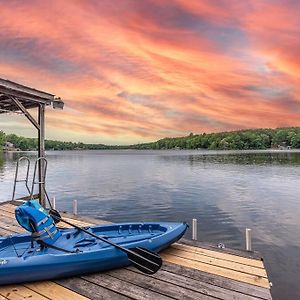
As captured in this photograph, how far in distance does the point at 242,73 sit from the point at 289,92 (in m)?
15.0

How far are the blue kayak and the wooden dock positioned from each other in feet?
0.56

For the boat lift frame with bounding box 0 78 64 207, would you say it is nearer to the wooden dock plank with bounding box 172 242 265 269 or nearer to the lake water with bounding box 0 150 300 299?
the wooden dock plank with bounding box 172 242 265 269

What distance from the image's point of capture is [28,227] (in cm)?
474

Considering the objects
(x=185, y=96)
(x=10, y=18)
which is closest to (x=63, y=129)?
(x=185, y=96)

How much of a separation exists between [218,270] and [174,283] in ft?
3.21

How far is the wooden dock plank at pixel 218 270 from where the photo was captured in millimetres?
4574

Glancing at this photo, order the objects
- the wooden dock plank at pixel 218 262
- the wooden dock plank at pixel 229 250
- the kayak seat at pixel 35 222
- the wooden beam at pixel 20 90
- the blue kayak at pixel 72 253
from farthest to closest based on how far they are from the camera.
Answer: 1. the wooden beam at pixel 20 90
2. the wooden dock plank at pixel 229 250
3. the wooden dock plank at pixel 218 262
4. the kayak seat at pixel 35 222
5. the blue kayak at pixel 72 253

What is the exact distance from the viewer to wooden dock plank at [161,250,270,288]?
457cm

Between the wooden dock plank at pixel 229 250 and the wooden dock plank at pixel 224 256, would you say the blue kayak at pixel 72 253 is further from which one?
the wooden dock plank at pixel 229 250

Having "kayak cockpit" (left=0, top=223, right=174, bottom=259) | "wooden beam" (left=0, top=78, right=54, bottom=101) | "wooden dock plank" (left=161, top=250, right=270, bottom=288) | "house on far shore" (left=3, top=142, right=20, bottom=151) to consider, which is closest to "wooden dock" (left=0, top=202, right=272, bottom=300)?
"wooden dock plank" (left=161, top=250, right=270, bottom=288)

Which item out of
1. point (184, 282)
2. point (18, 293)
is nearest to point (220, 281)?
point (184, 282)

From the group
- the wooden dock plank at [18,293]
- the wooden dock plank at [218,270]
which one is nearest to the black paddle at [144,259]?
the wooden dock plank at [218,270]

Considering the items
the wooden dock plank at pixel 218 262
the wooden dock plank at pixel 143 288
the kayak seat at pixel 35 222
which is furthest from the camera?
the wooden dock plank at pixel 218 262

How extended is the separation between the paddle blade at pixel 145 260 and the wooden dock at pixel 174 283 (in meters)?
0.24
